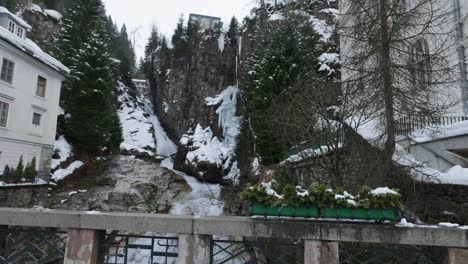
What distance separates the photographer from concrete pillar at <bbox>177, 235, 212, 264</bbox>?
3512 millimetres

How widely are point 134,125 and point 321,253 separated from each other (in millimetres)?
37309

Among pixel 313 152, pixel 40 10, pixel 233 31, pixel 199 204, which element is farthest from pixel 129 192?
pixel 40 10

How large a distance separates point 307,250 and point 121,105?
4095 centimetres

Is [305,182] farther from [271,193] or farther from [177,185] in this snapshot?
[177,185]

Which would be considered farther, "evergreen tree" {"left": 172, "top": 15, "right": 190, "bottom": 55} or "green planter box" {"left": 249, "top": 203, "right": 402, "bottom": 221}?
"evergreen tree" {"left": 172, "top": 15, "right": 190, "bottom": 55}

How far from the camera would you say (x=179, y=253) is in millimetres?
3512

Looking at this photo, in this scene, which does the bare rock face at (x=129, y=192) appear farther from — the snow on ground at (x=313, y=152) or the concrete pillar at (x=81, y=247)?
the concrete pillar at (x=81, y=247)

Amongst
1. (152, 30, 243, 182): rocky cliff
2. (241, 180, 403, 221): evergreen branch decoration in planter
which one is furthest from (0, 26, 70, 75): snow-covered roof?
(241, 180, 403, 221): evergreen branch decoration in planter

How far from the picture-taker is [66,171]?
76.2ft

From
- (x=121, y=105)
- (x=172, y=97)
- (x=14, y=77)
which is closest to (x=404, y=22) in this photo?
(x=14, y=77)

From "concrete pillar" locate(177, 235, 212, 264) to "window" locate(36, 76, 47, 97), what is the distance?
23.8 metres

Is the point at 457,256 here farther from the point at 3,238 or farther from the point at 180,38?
the point at 180,38

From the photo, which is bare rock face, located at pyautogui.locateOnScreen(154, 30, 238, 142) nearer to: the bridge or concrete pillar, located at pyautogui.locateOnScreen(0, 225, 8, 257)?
concrete pillar, located at pyautogui.locateOnScreen(0, 225, 8, 257)

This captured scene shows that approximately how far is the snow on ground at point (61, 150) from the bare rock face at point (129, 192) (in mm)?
3319
